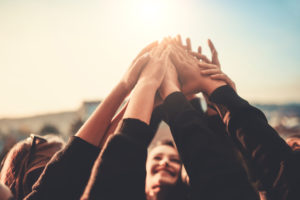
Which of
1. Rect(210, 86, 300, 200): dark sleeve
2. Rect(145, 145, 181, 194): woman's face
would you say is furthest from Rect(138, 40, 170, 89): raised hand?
Rect(145, 145, 181, 194): woman's face

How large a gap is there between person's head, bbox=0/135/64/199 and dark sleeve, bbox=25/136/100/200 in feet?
1.29

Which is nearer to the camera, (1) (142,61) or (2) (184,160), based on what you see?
(2) (184,160)

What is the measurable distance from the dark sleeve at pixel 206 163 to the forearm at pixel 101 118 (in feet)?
1.41

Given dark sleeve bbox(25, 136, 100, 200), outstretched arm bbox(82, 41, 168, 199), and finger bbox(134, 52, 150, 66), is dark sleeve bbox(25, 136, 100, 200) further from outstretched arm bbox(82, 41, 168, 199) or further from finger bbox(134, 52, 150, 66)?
finger bbox(134, 52, 150, 66)

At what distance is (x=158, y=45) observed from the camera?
5.70ft

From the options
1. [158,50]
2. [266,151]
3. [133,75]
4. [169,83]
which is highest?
[158,50]

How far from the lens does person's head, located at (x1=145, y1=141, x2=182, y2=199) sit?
2.07m

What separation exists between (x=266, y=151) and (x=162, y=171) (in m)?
1.54

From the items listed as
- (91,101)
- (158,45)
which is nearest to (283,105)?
(91,101)

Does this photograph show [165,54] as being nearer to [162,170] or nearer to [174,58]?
[174,58]

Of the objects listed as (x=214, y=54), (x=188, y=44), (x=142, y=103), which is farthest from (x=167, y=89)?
(x=188, y=44)

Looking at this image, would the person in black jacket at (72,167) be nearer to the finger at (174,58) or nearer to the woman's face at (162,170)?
the finger at (174,58)

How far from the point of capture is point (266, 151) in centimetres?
73

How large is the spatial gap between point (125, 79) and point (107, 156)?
770 mm
